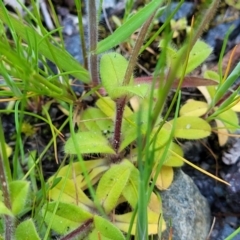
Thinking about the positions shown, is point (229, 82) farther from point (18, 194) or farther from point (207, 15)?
point (18, 194)

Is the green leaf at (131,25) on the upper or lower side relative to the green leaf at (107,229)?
upper

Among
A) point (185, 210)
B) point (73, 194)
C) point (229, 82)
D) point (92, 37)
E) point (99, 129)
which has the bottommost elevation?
point (185, 210)

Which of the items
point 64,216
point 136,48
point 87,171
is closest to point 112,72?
point 136,48

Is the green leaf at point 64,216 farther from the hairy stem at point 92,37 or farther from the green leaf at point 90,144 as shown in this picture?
the hairy stem at point 92,37

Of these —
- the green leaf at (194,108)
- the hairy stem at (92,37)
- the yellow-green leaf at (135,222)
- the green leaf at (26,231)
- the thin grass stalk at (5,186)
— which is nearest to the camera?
the thin grass stalk at (5,186)

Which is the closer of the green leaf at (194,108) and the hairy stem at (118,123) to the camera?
the hairy stem at (118,123)

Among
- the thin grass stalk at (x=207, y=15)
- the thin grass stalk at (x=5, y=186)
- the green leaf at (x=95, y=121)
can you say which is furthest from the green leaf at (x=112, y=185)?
the thin grass stalk at (x=207, y=15)
